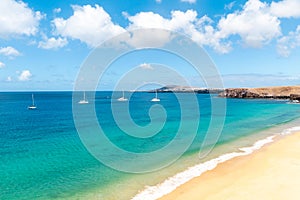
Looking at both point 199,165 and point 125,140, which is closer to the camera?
point 199,165

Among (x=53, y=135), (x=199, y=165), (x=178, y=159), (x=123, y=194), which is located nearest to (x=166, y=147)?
(x=178, y=159)

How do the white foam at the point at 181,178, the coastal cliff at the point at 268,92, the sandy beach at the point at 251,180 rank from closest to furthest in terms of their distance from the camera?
the sandy beach at the point at 251,180
the white foam at the point at 181,178
the coastal cliff at the point at 268,92

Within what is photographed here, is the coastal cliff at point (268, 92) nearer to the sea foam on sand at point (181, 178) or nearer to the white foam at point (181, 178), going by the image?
the sea foam on sand at point (181, 178)

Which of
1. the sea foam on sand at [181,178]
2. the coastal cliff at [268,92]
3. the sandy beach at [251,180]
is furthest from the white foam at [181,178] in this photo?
the coastal cliff at [268,92]

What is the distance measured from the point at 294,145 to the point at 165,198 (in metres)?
18.3

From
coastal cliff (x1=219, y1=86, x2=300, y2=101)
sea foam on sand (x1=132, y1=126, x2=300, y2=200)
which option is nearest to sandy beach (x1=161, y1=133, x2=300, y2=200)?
sea foam on sand (x1=132, y1=126, x2=300, y2=200)

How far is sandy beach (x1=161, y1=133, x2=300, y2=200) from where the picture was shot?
14219mm

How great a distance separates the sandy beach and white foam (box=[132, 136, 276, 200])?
0.45 meters

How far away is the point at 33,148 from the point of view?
26.8 metres

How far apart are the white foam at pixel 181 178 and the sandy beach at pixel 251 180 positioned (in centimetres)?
45

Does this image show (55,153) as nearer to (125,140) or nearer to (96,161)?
(96,161)

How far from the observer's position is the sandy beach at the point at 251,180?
46.6 ft

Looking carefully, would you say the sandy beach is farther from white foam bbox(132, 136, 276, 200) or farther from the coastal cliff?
the coastal cliff

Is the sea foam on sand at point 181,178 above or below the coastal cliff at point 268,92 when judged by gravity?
below
